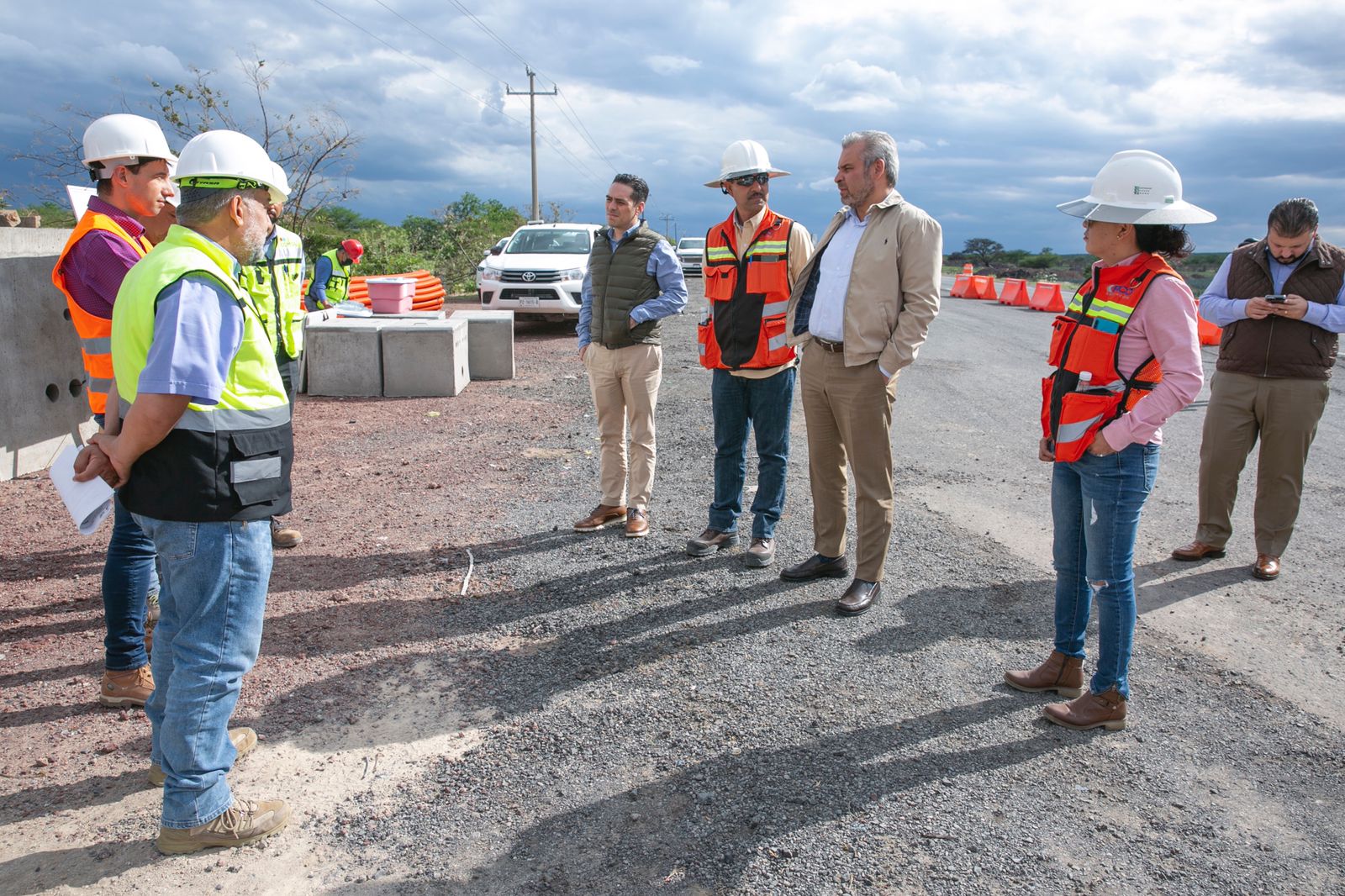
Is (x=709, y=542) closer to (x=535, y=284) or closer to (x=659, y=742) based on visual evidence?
(x=659, y=742)

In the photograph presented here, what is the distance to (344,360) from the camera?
9.70 meters

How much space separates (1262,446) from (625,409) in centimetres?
376

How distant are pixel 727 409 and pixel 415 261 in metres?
25.6

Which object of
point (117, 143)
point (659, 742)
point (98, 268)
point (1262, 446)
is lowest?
point (659, 742)

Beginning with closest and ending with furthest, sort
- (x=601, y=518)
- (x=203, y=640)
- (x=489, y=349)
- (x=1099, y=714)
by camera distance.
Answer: (x=203, y=640) → (x=1099, y=714) → (x=601, y=518) → (x=489, y=349)

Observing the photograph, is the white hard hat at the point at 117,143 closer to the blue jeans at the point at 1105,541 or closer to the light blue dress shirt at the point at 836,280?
the light blue dress shirt at the point at 836,280

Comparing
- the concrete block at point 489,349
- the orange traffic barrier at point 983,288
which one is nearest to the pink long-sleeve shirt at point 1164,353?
the concrete block at point 489,349

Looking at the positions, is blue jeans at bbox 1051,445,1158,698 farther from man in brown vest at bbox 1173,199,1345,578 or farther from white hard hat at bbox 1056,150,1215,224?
man in brown vest at bbox 1173,199,1345,578

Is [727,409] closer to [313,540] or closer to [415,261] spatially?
[313,540]

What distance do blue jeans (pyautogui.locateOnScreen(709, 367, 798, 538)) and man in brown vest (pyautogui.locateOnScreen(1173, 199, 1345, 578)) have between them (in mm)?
2398

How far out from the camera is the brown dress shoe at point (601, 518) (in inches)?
221

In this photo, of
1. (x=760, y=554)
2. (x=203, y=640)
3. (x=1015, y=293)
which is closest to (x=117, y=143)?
(x=203, y=640)

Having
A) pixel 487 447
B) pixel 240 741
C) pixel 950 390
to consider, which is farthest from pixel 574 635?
pixel 950 390

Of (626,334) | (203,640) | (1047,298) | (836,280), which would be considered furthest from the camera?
(1047,298)
